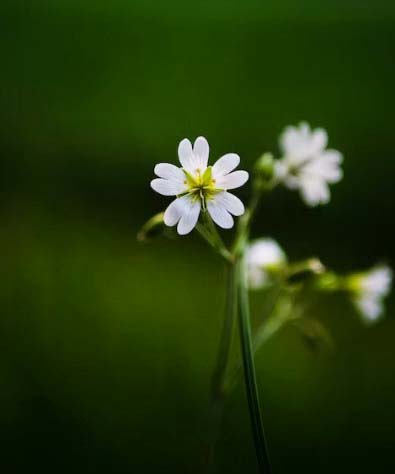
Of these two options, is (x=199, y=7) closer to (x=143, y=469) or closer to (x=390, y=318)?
(x=390, y=318)

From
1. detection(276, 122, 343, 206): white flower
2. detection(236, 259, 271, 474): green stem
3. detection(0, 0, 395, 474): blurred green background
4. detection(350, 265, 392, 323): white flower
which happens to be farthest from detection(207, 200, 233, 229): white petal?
detection(350, 265, 392, 323): white flower

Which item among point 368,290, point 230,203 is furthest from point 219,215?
point 368,290

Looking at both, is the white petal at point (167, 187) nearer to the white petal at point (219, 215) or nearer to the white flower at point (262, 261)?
the white petal at point (219, 215)

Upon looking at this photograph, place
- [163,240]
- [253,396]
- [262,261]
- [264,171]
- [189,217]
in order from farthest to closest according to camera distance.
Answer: [163,240] → [262,261] → [264,171] → [189,217] → [253,396]

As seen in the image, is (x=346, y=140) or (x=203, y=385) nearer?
(x=203, y=385)

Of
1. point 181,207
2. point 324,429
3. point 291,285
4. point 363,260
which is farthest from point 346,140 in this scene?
point 181,207

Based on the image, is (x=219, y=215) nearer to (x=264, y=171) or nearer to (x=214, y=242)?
(x=214, y=242)
